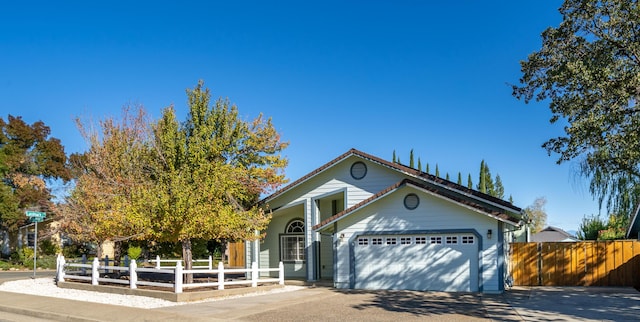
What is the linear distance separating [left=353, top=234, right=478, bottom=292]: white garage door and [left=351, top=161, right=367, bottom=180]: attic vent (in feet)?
12.0

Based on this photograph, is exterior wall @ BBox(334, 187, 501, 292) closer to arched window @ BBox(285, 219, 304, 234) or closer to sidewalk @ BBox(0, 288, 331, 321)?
sidewalk @ BBox(0, 288, 331, 321)

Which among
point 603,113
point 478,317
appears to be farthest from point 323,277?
point 603,113

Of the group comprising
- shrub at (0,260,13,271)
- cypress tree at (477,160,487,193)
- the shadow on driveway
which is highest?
cypress tree at (477,160,487,193)

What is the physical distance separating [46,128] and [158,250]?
39.4 ft

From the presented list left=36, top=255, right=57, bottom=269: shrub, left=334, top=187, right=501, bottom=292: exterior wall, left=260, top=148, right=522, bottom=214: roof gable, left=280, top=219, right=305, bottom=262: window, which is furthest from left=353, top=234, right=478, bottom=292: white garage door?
left=36, top=255, right=57, bottom=269: shrub

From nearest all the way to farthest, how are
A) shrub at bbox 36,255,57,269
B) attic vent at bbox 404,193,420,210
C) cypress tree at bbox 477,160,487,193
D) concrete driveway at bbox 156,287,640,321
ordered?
concrete driveway at bbox 156,287,640,321 → attic vent at bbox 404,193,420,210 → shrub at bbox 36,255,57,269 → cypress tree at bbox 477,160,487,193

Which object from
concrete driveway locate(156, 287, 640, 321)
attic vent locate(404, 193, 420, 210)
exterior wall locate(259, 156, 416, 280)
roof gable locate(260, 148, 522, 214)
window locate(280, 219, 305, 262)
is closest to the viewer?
concrete driveway locate(156, 287, 640, 321)

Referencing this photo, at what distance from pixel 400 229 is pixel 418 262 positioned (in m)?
1.35

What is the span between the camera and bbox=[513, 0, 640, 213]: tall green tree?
14.4 metres

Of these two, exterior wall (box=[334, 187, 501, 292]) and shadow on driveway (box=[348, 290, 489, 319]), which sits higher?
exterior wall (box=[334, 187, 501, 292])

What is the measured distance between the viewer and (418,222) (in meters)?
19.7

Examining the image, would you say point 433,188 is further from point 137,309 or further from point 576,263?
point 137,309

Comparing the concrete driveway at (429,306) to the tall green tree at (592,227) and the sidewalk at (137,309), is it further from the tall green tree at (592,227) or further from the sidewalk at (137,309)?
the tall green tree at (592,227)

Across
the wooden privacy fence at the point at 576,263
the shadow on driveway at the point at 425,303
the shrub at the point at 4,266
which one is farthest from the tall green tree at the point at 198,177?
the shrub at the point at 4,266
